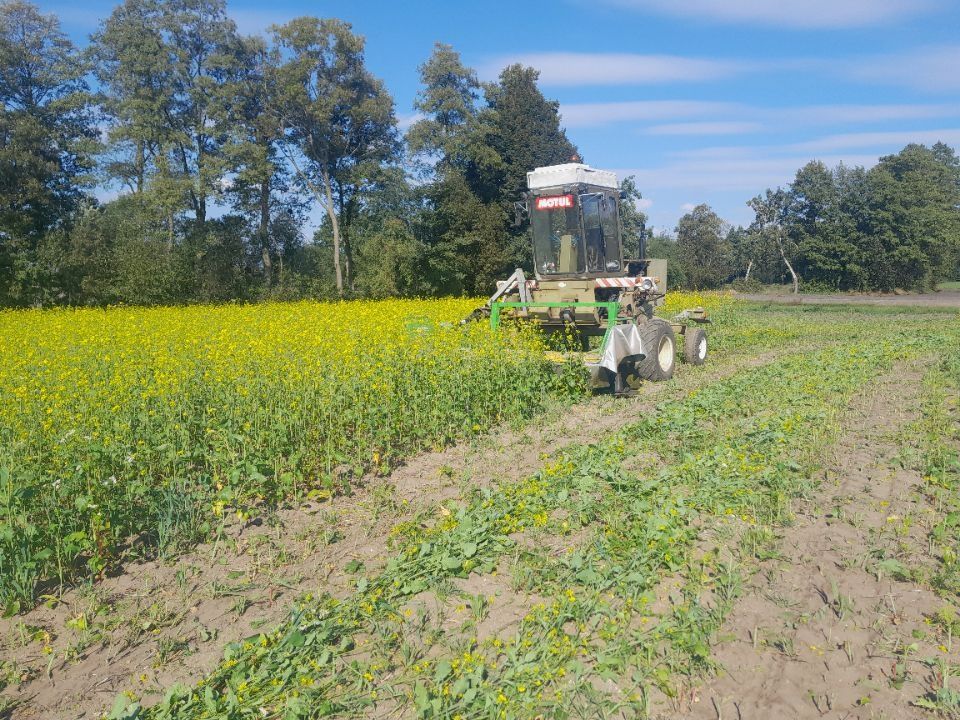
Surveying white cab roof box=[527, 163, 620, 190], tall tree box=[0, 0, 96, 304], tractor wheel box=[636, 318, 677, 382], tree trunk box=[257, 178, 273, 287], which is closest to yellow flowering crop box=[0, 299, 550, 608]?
tractor wheel box=[636, 318, 677, 382]

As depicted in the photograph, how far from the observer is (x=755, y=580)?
3883mm

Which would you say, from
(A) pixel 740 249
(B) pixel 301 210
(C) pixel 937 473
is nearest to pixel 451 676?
(C) pixel 937 473

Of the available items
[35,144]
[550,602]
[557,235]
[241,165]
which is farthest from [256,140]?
[550,602]

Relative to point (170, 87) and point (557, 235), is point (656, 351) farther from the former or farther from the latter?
point (170, 87)

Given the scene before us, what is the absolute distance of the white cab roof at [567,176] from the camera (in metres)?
10.6

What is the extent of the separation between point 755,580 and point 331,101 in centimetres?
3252

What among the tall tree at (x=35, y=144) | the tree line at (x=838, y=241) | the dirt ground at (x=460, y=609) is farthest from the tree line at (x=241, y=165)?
the dirt ground at (x=460, y=609)

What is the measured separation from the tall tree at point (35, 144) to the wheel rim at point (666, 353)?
82.0ft

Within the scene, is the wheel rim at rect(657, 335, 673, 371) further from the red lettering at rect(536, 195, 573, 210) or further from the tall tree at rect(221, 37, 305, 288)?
the tall tree at rect(221, 37, 305, 288)

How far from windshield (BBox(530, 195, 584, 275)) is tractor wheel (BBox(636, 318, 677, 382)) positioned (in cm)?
153

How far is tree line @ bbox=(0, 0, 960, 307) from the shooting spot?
28.0 m

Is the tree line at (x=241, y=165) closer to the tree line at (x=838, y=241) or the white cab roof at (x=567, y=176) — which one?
the tree line at (x=838, y=241)

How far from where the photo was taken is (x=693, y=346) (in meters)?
12.1

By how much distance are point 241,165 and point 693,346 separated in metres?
26.2
